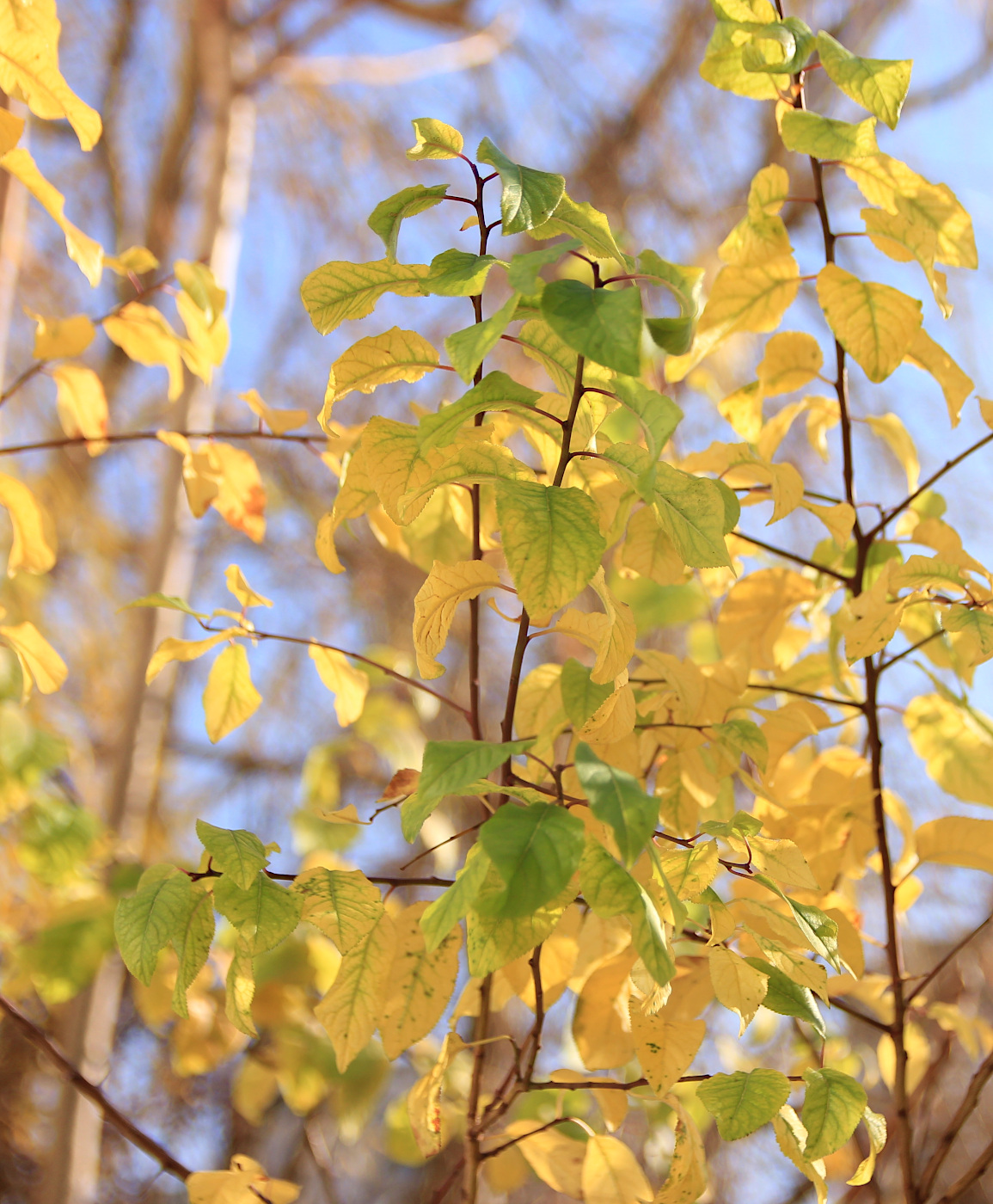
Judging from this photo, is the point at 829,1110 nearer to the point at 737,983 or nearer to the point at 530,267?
the point at 737,983

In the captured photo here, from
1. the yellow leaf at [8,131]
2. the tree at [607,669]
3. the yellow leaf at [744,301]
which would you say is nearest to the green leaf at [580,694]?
the tree at [607,669]

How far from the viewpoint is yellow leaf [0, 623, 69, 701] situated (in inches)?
19.3

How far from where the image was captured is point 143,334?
0.60m

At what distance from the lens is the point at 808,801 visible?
0.53 metres

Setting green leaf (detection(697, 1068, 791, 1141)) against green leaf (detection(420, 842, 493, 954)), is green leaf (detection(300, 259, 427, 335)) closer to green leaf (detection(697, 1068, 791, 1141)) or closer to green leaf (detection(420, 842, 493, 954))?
green leaf (detection(420, 842, 493, 954))

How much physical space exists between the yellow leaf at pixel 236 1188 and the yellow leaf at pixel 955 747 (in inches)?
14.8

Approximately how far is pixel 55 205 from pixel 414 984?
0.41 meters

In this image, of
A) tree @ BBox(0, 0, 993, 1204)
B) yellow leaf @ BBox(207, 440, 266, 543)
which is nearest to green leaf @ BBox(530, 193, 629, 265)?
tree @ BBox(0, 0, 993, 1204)

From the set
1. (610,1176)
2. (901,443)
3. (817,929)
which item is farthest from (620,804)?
(901,443)

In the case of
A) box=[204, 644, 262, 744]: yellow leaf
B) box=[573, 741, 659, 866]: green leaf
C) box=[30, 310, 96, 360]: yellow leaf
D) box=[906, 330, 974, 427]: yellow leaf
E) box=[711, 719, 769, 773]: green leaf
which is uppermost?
box=[30, 310, 96, 360]: yellow leaf

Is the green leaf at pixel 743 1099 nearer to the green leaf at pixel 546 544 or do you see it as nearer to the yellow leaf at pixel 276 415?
the green leaf at pixel 546 544

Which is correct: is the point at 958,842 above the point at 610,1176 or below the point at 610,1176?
above

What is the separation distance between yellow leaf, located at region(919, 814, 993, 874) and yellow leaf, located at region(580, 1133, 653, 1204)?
8.4 inches

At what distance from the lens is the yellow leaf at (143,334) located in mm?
601
